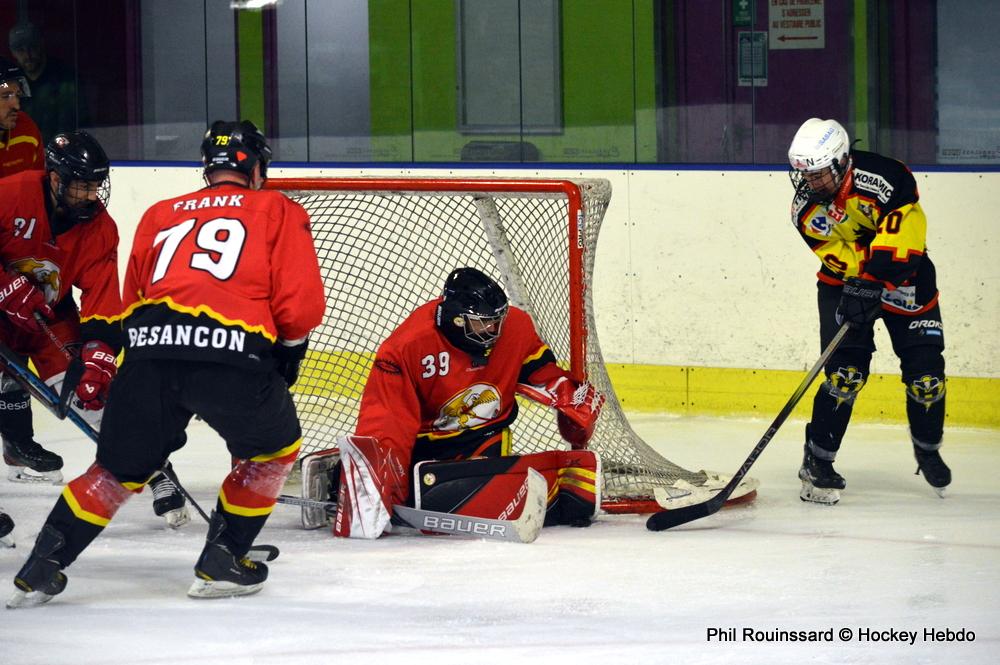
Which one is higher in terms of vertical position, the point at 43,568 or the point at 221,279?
the point at 221,279

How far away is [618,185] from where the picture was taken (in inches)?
219

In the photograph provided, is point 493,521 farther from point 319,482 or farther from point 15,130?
point 15,130

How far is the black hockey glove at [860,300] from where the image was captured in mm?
3973

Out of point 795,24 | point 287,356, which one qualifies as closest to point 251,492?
point 287,356

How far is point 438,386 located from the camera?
151 inches

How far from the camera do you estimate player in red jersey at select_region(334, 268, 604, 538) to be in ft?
12.2

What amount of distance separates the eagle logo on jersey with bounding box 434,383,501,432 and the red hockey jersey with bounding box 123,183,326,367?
80 cm

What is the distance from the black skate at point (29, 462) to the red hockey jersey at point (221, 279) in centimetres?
155

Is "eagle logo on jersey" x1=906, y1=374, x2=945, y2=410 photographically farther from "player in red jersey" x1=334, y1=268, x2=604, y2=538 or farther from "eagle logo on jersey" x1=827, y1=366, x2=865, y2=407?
"player in red jersey" x1=334, y1=268, x2=604, y2=538

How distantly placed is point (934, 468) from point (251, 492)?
1.96 m

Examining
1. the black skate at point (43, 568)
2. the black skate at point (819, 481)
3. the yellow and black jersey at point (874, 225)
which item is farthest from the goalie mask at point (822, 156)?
the black skate at point (43, 568)


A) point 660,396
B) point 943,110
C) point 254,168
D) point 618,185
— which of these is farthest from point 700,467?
point 254,168

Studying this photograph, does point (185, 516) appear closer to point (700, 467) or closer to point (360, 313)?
point (360, 313)

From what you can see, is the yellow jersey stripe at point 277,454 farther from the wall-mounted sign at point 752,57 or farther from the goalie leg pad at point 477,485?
the wall-mounted sign at point 752,57
